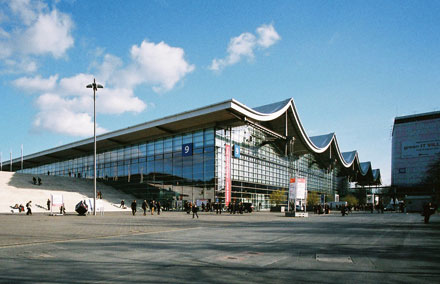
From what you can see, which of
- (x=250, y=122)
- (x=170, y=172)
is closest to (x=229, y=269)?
(x=250, y=122)

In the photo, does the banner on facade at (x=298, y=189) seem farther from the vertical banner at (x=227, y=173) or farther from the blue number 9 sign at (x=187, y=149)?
the blue number 9 sign at (x=187, y=149)

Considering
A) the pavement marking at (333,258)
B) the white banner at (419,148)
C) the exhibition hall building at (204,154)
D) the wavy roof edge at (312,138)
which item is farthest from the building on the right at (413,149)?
the pavement marking at (333,258)

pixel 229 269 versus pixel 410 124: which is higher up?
pixel 410 124

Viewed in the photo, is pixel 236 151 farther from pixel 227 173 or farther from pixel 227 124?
pixel 227 124

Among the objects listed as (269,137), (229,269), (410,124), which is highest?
(410,124)

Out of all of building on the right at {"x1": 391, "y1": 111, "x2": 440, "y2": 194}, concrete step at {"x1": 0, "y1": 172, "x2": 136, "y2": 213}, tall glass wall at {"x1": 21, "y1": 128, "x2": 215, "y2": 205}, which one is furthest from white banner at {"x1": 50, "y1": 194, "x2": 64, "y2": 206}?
building on the right at {"x1": 391, "y1": 111, "x2": 440, "y2": 194}

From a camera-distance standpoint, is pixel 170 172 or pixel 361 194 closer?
pixel 170 172

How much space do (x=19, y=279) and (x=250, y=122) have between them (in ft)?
138

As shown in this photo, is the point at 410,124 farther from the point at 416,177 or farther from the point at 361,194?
the point at 361,194

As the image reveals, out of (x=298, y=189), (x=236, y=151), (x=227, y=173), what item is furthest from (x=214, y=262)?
(x=236, y=151)

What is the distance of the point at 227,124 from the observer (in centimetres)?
4619

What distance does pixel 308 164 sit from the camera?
73125 mm

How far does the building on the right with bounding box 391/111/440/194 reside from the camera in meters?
108

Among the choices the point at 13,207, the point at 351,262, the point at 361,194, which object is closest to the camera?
the point at 351,262
